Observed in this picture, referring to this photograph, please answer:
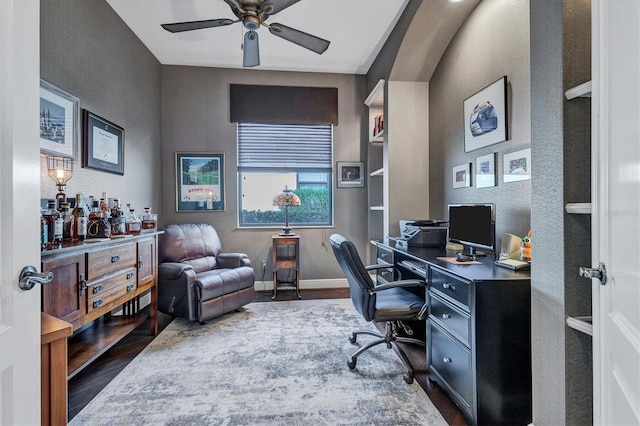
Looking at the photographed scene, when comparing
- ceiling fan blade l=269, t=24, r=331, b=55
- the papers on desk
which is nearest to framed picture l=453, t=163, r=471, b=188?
the papers on desk

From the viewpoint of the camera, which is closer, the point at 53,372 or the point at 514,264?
the point at 53,372

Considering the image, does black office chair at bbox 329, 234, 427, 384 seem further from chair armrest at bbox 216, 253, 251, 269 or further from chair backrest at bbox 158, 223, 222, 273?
chair backrest at bbox 158, 223, 222, 273

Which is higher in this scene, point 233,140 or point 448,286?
point 233,140

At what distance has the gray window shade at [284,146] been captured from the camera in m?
4.24

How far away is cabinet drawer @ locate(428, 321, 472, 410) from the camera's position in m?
1.59

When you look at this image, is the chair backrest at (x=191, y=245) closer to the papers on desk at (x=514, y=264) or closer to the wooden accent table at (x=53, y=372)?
the wooden accent table at (x=53, y=372)

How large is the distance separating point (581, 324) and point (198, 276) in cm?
288

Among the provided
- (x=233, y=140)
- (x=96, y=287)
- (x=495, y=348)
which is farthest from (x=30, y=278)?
(x=233, y=140)

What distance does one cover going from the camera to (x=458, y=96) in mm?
2799

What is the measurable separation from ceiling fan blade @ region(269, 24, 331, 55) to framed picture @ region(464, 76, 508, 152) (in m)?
1.32

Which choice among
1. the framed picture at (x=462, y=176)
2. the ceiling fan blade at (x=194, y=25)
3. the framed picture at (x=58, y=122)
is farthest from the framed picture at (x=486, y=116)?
the framed picture at (x=58, y=122)

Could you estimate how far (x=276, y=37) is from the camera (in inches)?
134
